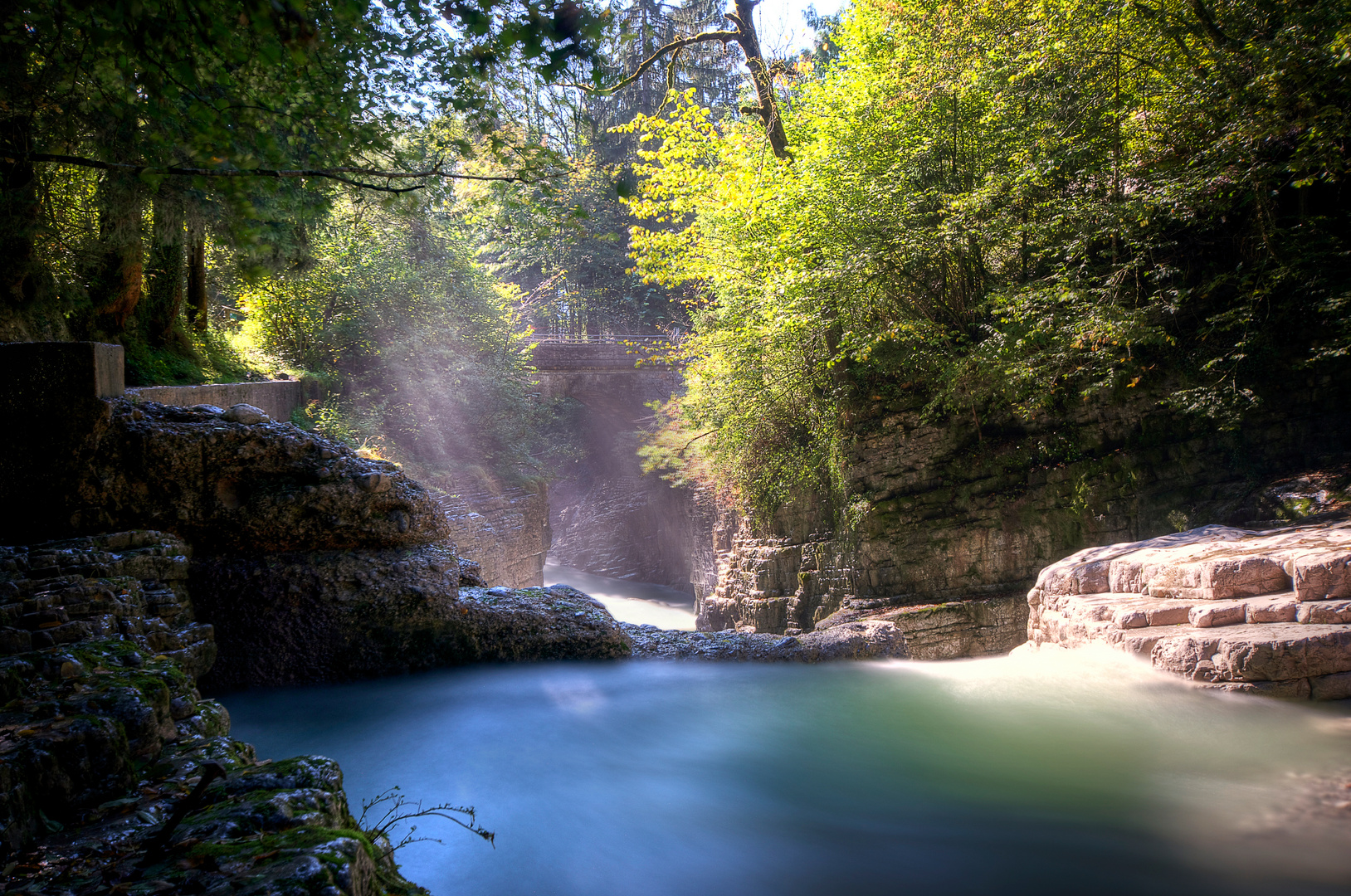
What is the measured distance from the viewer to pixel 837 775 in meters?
4.56

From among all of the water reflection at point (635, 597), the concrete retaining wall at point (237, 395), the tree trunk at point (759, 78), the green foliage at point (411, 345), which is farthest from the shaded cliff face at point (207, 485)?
the water reflection at point (635, 597)

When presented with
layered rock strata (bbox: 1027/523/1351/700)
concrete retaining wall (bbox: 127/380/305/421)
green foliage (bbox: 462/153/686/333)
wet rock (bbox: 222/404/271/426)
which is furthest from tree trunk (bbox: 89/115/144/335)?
green foliage (bbox: 462/153/686/333)

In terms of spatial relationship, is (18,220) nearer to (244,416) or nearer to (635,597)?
(244,416)

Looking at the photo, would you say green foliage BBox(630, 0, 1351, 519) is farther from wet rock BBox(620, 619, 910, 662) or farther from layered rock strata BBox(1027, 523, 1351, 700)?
wet rock BBox(620, 619, 910, 662)

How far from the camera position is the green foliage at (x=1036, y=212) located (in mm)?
8023

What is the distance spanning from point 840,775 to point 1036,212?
8625mm

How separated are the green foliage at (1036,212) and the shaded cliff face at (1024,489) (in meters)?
0.52

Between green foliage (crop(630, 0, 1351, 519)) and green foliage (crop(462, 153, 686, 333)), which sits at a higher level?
green foliage (crop(462, 153, 686, 333))

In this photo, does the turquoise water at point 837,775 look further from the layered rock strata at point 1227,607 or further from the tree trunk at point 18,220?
the tree trunk at point 18,220

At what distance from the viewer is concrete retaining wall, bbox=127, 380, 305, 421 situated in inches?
322

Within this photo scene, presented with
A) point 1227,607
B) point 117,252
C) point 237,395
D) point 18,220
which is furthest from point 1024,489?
point 117,252

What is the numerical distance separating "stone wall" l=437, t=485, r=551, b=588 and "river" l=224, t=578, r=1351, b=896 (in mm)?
10875

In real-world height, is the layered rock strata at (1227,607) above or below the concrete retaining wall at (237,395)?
below

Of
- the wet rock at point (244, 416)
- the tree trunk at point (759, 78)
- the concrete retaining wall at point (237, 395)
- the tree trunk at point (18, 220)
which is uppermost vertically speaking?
the tree trunk at point (759, 78)
